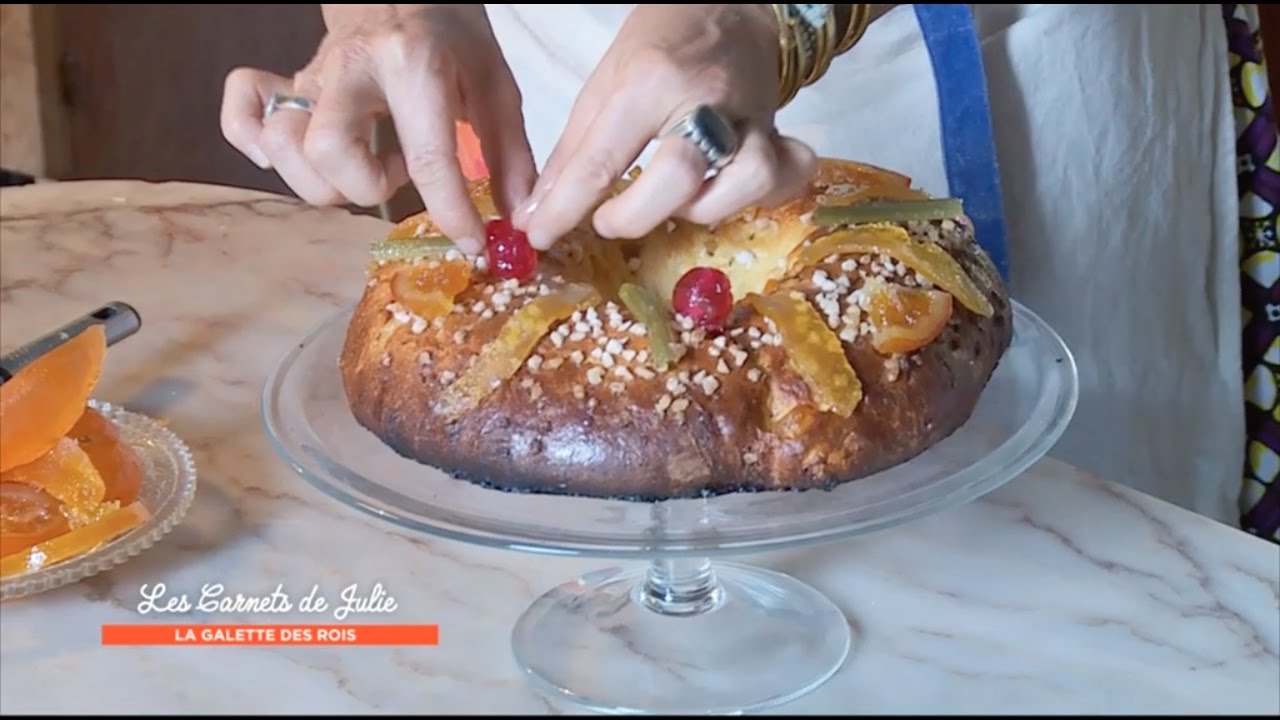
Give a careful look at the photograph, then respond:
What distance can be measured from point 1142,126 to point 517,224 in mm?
673

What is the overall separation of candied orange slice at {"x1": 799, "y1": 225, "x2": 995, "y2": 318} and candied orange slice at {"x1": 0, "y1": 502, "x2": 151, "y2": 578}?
45 cm

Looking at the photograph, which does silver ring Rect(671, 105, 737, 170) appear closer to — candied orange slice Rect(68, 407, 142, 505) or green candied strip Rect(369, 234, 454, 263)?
green candied strip Rect(369, 234, 454, 263)

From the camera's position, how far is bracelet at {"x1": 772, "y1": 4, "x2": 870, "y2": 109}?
0.90m

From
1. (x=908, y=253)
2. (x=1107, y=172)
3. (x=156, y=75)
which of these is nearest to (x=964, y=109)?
(x=1107, y=172)

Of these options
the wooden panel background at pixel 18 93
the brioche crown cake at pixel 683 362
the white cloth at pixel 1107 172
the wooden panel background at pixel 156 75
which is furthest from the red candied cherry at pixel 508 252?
the wooden panel background at pixel 156 75

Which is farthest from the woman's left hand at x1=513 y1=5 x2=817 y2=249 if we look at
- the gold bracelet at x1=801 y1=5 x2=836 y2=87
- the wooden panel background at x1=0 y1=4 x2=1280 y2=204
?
the wooden panel background at x1=0 y1=4 x2=1280 y2=204

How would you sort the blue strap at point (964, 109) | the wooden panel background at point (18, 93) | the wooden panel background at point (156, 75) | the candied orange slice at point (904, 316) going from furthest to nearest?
the wooden panel background at point (156, 75) → the wooden panel background at point (18, 93) → the blue strap at point (964, 109) → the candied orange slice at point (904, 316)

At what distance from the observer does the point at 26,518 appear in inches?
34.6

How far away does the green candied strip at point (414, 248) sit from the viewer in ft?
2.92

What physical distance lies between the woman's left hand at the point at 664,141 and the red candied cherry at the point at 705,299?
4 cm

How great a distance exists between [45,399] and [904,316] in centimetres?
54

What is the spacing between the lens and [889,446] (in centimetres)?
77

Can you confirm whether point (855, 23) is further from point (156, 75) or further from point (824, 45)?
point (156, 75)

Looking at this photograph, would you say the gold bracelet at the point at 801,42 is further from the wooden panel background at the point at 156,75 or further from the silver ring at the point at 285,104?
the wooden panel background at the point at 156,75
